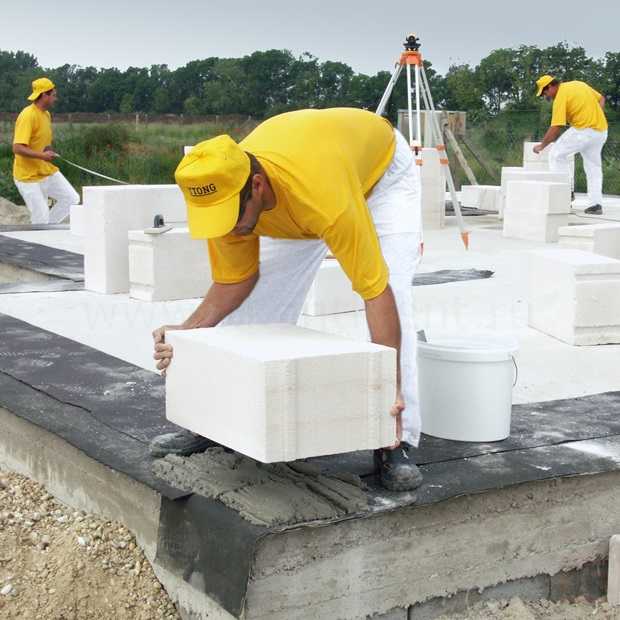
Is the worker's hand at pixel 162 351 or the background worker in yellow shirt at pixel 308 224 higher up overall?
the background worker in yellow shirt at pixel 308 224

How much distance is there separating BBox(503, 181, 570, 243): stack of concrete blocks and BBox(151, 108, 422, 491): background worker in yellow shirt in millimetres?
8362

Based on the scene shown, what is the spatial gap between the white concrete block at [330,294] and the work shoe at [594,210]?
6930mm

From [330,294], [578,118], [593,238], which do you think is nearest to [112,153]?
[578,118]

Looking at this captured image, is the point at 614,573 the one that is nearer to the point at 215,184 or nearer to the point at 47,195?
the point at 215,184

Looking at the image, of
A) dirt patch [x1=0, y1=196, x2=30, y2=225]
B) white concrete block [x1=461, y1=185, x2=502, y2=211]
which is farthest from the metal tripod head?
dirt patch [x1=0, y1=196, x2=30, y2=225]

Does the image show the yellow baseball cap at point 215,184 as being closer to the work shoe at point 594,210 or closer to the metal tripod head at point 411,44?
the metal tripod head at point 411,44

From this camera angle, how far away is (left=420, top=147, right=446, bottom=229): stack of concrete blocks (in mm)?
13055

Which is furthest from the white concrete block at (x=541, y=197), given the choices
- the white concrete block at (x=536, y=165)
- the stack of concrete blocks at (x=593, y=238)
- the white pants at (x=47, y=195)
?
the white pants at (x=47, y=195)

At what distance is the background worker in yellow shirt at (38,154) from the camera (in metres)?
11.8

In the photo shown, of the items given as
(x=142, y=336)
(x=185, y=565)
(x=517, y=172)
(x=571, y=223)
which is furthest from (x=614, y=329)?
(x=517, y=172)

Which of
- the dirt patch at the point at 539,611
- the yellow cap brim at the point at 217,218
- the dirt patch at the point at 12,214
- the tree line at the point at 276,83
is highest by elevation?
the tree line at the point at 276,83

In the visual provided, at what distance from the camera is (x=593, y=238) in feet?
30.5

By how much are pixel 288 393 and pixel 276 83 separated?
43.0m

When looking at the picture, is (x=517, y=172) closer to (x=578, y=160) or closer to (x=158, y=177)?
(x=158, y=177)
